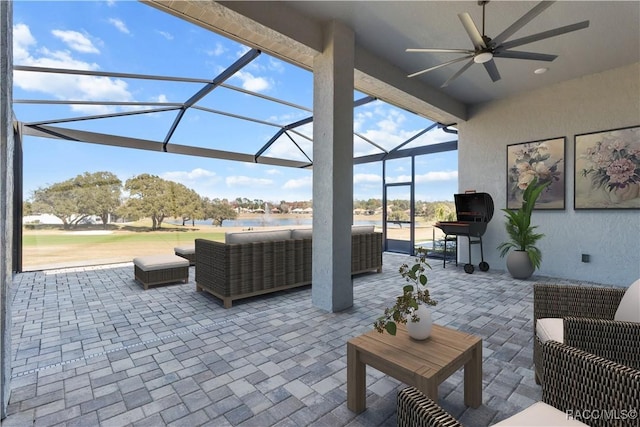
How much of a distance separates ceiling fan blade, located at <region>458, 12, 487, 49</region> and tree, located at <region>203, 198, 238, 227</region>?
6.86 metres

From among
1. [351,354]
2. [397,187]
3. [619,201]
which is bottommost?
[351,354]

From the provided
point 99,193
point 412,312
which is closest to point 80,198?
point 99,193

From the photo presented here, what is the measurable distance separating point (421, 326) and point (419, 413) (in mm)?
861

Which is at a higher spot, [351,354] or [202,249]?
[202,249]

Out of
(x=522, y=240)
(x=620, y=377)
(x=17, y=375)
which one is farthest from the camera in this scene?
(x=522, y=240)

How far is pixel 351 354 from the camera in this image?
173 centimetres

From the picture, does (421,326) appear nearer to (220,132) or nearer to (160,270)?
(160,270)

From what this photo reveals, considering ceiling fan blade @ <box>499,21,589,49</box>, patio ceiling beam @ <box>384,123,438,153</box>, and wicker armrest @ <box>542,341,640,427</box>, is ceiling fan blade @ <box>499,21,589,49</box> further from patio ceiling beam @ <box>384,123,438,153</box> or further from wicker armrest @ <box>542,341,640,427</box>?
patio ceiling beam @ <box>384,123,438,153</box>

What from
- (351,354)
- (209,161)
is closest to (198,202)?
(209,161)

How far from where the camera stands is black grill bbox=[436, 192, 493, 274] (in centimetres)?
550

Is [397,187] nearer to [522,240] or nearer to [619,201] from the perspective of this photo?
[522,240]

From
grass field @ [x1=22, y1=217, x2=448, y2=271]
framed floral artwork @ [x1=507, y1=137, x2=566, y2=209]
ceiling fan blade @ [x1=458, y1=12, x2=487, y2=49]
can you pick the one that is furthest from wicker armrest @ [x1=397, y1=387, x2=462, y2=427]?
framed floral artwork @ [x1=507, y1=137, x2=566, y2=209]

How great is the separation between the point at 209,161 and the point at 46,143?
10.2 feet

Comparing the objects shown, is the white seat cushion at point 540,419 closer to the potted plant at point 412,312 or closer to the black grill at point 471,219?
the potted plant at point 412,312
